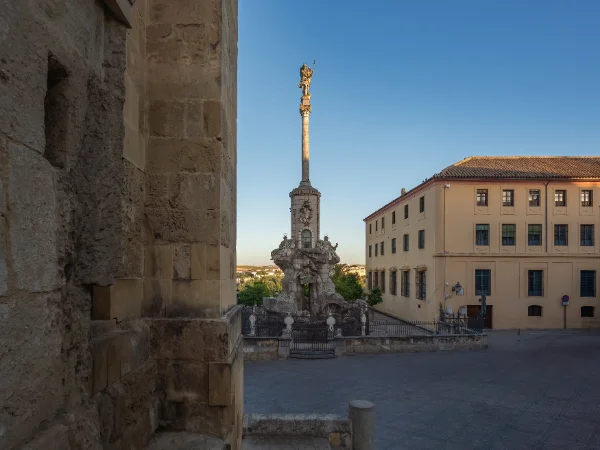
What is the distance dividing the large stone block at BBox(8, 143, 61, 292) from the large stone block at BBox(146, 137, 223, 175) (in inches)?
57.0

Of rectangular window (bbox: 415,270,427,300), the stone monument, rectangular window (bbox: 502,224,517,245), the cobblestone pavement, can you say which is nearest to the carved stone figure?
the stone monument

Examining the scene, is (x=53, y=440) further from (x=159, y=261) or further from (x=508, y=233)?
(x=508, y=233)

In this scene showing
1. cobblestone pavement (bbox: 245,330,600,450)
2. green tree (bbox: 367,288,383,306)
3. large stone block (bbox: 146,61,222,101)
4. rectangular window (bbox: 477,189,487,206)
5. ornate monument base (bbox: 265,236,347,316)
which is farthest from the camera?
green tree (bbox: 367,288,383,306)

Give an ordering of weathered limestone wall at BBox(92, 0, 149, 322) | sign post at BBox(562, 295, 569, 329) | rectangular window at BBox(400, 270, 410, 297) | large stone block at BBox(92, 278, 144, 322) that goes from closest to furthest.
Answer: large stone block at BBox(92, 278, 144, 322), weathered limestone wall at BBox(92, 0, 149, 322), sign post at BBox(562, 295, 569, 329), rectangular window at BBox(400, 270, 410, 297)

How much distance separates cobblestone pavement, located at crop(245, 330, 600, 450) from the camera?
860 cm

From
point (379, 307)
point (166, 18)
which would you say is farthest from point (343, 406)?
point (379, 307)

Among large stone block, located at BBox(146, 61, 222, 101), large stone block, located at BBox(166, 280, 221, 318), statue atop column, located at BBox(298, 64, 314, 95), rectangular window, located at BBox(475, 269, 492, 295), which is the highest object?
statue atop column, located at BBox(298, 64, 314, 95)

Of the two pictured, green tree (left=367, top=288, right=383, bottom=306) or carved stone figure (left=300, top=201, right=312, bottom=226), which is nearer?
carved stone figure (left=300, top=201, right=312, bottom=226)

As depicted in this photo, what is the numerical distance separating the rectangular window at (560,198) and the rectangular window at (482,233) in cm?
482

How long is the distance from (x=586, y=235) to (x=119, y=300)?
29.8m

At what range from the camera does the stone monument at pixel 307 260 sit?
22.8 m

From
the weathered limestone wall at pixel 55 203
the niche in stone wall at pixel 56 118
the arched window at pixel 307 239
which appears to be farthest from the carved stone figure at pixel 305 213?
the niche in stone wall at pixel 56 118

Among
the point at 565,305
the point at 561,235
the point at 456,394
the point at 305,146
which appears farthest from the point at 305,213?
the point at 565,305

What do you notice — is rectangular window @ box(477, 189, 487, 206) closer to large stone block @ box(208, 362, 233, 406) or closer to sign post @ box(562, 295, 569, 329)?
sign post @ box(562, 295, 569, 329)
